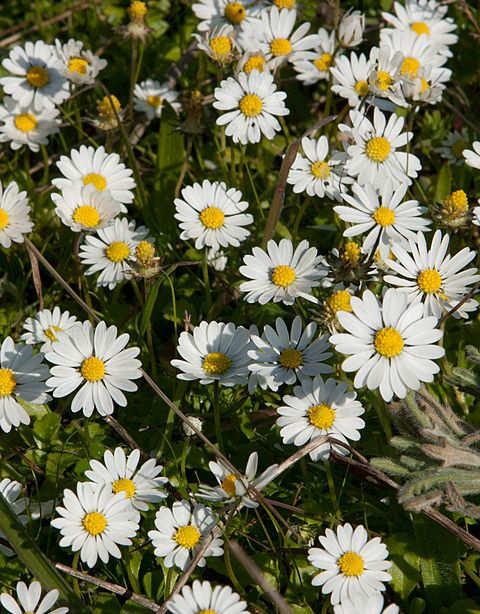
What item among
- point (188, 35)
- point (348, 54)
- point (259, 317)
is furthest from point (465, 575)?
point (188, 35)

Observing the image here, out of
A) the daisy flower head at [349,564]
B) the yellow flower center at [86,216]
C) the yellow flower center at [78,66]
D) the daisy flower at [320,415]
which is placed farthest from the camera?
the yellow flower center at [78,66]

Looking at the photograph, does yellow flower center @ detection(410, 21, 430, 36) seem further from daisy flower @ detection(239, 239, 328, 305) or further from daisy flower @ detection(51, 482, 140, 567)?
daisy flower @ detection(51, 482, 140, 567)

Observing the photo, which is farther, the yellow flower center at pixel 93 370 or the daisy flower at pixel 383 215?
the daisy flower at pixel 383 215

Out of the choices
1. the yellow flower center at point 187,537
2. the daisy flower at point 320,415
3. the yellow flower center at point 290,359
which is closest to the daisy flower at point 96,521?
the yellow flower center at point 187,537

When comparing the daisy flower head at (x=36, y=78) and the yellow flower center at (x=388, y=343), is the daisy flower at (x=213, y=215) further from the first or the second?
the daisy flower head at (x=36, y=78)

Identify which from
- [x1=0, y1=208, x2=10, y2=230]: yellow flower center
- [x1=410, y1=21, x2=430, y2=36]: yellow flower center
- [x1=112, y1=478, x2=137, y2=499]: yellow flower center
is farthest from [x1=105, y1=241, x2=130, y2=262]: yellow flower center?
[x1=410, y1=21, x2=430, y2=36]: yellow flower center

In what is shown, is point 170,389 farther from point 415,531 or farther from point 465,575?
point 465,575
